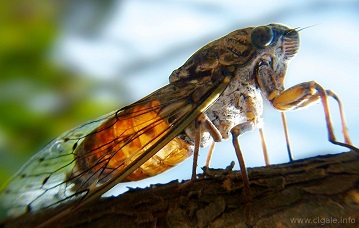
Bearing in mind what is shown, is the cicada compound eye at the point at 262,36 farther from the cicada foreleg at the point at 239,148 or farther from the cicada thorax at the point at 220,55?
the cicada foreleg at the point at 239,148

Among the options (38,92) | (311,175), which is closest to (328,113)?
(311,175)

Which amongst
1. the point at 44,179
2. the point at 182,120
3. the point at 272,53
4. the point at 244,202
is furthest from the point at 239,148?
the point at 44,179

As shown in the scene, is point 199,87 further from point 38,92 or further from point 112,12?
point 112,12

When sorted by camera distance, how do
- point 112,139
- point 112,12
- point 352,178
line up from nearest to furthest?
1. point 352,178
2. point 112,139
3. point 112,12

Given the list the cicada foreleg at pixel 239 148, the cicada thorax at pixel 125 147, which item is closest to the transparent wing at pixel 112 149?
the cicada thorax at pixel 125 147

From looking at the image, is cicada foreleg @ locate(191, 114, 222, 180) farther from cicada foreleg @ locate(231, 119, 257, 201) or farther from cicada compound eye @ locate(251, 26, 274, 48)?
cicada compound eye @ locate(251, 26, 274, 48)

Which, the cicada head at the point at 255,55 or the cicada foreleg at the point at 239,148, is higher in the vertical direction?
the cicada head at the point at 255,55

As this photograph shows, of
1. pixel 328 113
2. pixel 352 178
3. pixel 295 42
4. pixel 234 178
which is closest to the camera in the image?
pixel 352 178

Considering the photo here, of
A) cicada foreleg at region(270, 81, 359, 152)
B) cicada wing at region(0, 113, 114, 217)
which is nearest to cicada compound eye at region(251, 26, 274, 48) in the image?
cicada foreleg at region(270, 81, 359, 152)
